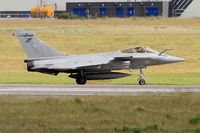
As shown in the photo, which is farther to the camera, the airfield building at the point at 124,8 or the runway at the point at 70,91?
the airfield building at the point at 124,8

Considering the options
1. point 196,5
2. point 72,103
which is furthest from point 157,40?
point 196,5

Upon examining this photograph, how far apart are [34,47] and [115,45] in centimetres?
2873

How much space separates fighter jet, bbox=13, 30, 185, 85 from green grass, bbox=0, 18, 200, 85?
5.68 ft

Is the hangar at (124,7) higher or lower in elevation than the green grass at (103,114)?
higher

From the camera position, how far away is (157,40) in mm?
63875

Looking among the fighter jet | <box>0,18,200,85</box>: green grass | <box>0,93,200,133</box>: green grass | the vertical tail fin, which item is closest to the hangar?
<box>0,18,200,85</box>: green grass

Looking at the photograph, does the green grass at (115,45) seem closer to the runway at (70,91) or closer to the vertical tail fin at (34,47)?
the vertical tail fin at (34,47)

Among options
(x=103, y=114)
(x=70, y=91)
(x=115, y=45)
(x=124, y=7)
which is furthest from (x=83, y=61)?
(x=124, y=7)

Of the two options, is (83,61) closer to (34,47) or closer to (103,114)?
(34,47)

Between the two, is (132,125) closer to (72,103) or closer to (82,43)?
(72,103)

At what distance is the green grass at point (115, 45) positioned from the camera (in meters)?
38.7

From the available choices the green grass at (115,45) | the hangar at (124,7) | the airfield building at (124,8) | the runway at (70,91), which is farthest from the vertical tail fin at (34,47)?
the hangar at (124,7)

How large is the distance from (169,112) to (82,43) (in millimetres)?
44105

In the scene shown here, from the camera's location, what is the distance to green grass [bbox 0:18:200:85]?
38.7 meters
